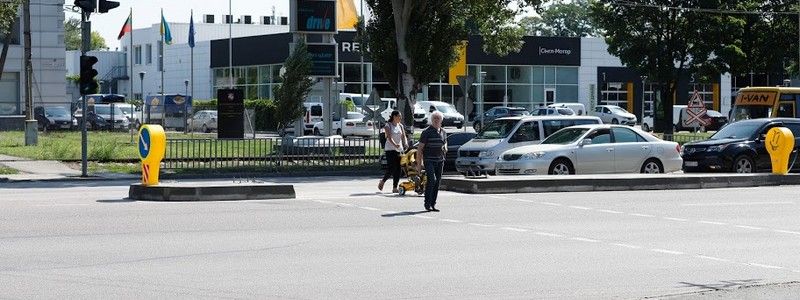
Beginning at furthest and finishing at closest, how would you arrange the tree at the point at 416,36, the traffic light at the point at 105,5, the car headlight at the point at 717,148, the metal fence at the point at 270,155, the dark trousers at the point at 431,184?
the tree at the point at 416,36 < the metal fence at the point at 270,155 < the car headlight at the point at 717,148 < the traffic light at the point at 105,5 < the dark trousers at the point at 431,184

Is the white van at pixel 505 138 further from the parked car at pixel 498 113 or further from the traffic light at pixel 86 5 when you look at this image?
the parked car at pixel 498 113

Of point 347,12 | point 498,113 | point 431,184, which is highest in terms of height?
point 347,12

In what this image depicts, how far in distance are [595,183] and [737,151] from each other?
6.96 metres

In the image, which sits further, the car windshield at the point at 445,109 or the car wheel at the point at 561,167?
the car windshield at the point at 445,109

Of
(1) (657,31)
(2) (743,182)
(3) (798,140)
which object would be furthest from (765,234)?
(1) (657,31)

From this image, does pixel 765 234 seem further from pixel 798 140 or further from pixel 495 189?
pixel 798 140

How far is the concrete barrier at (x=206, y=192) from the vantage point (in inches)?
850

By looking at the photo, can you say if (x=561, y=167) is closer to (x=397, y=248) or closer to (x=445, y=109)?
(x=397, y=248)

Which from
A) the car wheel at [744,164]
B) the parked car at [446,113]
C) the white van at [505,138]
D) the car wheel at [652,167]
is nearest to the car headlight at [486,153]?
the white van at [505,138]

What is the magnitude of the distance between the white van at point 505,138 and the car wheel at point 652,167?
2.29m

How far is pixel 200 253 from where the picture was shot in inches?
559

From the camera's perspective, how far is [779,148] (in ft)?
91.2

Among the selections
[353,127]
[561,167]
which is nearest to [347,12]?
[353,127]

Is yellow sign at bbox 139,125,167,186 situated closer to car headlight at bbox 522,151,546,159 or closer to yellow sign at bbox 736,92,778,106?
car headlight at bbox 522,151,546,159
